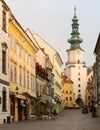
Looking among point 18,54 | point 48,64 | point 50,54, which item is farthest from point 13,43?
point 50,54

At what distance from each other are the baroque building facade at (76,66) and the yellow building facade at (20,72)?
12498 cm

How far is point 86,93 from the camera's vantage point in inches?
7485

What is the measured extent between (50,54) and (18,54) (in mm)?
49475

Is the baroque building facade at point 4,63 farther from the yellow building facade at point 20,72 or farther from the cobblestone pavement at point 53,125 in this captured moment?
the yellow building facade at point 20,72

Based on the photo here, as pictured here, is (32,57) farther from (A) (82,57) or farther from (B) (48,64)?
(A) (82,57)

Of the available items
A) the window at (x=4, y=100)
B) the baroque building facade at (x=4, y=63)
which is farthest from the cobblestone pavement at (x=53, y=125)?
the baroque building facade at (x=4, y=63)

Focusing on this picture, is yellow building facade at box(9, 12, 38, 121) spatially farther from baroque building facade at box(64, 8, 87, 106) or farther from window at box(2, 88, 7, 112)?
baroque building facade at box(64, 8, 87, 106)

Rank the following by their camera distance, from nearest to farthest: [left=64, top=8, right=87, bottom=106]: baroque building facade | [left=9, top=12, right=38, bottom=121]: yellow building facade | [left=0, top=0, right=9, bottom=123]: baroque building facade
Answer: [left=0, top=0, right=9, bottom=123]: baroque building facade, [left=9, top=12, right=38, bottom=121]: yellow building facade, [left=64, top=8, right=87, bottom=106]: baroque building facade

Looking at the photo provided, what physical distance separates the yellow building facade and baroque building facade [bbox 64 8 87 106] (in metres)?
125

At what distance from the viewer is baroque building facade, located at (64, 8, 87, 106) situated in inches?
7274

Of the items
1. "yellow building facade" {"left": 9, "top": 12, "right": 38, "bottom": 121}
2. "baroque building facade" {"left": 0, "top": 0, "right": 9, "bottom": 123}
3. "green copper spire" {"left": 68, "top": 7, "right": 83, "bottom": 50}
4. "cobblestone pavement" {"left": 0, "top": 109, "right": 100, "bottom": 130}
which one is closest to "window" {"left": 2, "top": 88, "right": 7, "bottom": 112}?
"baroque building facade" {"left": 0, "top": 0, "right": 9, "bottom": 123}

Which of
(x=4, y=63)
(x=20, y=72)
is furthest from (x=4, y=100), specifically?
(x=20, y=72)

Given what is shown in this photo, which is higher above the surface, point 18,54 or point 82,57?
point 82,57

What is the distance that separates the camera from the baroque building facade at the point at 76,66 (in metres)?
185
